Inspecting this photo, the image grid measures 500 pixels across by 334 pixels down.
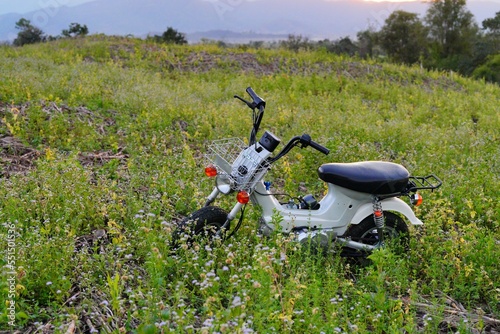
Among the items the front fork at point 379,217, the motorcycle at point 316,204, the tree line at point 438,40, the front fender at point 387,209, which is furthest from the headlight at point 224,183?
the tree line at point 438,40

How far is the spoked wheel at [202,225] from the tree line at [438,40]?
28164mm

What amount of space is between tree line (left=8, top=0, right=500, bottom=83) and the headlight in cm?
2815

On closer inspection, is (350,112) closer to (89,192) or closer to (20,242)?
(89,192)

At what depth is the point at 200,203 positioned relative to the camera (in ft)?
18.3

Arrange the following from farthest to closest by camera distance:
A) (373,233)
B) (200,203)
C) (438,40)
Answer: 1. (438,40)
2. (200,203)
3. (373,233)

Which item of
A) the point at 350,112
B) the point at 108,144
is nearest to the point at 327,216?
the point at 108,144

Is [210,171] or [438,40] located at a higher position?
[438,40]

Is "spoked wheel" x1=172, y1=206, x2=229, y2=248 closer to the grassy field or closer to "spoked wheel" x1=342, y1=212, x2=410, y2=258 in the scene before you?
the grassy field

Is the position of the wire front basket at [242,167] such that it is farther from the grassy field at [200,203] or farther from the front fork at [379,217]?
the front fork at [379,217]

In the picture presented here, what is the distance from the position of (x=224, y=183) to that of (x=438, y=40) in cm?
3964

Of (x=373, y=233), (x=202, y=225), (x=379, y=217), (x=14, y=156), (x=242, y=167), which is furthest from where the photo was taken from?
(x=14, y=156)

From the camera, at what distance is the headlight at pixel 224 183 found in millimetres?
4438

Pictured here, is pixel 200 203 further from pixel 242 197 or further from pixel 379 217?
pixel 379 217

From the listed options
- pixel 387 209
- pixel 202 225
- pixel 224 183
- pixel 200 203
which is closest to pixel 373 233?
pixel 387 209
